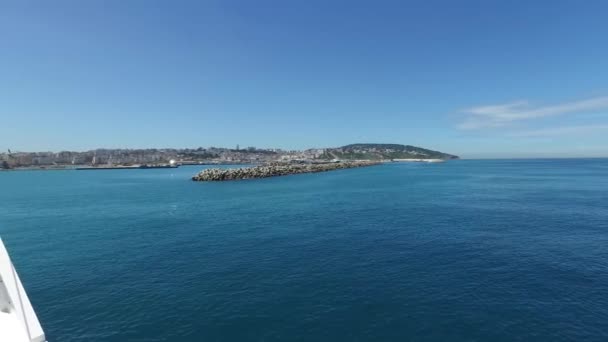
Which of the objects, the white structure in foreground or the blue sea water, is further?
the blue sea water

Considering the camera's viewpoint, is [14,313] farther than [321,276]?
No

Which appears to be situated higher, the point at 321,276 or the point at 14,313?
the point at 14,313

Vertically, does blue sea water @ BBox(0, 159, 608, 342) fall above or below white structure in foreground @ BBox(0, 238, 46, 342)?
below

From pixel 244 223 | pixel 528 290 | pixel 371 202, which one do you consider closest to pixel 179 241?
pixel 244 223

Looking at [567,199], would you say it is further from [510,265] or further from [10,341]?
[10,341]
